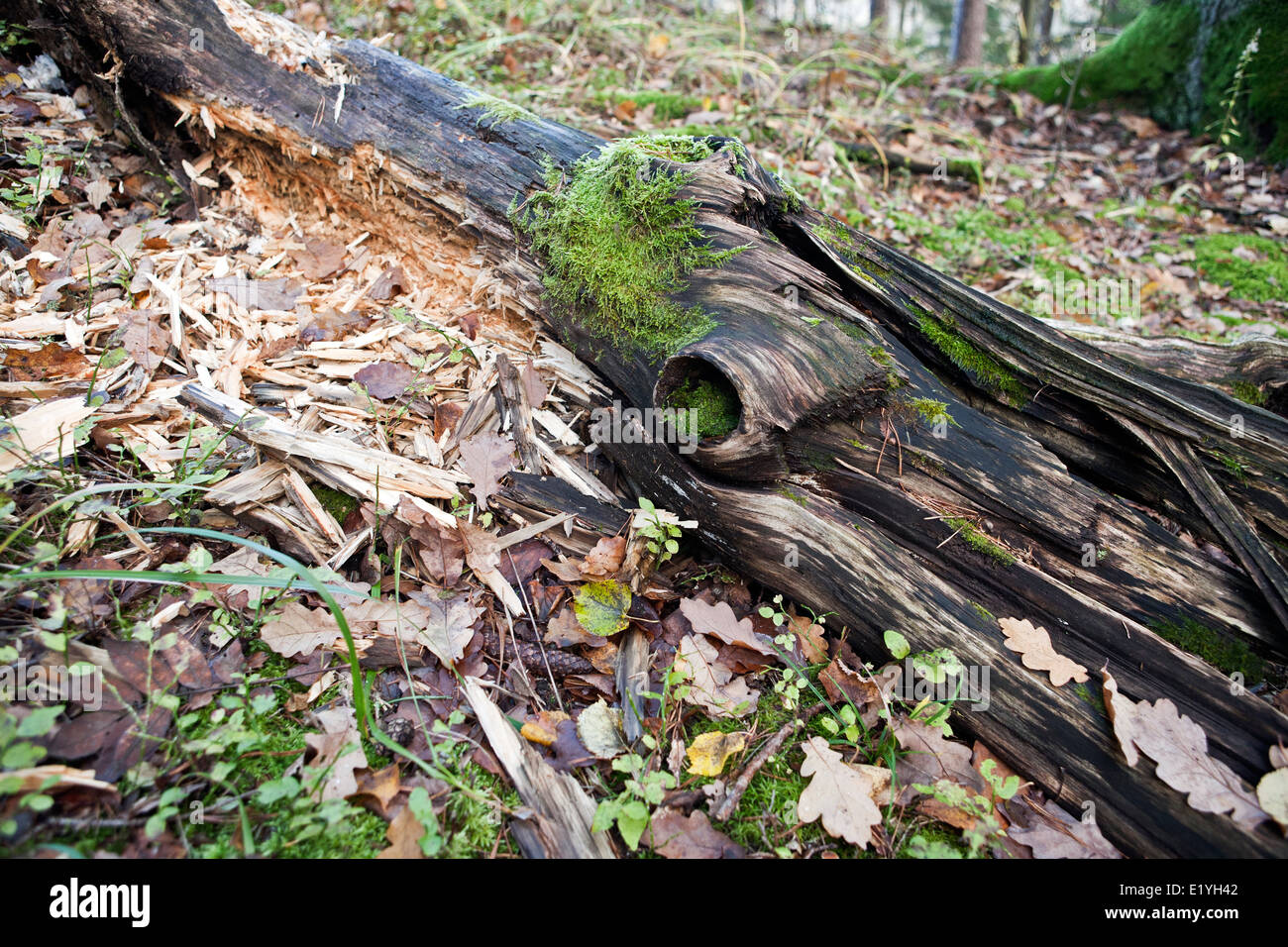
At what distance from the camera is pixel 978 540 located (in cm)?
251

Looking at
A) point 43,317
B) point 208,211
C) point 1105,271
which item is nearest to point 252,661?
point 43,317

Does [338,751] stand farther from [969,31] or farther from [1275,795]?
[969,31]

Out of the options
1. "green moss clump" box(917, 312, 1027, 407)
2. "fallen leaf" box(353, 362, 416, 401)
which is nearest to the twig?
"green moss clump" box(917, 312, 1027, 407)

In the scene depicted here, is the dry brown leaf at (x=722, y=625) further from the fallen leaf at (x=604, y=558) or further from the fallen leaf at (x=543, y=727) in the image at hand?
the fallen leaf at (x=543, y=727)

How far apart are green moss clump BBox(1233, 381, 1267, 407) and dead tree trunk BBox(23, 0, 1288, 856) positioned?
12 cm

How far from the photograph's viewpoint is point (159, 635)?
2.19 meters

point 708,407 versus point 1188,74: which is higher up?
point 1188,74

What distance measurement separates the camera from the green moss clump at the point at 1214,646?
2.36 metres

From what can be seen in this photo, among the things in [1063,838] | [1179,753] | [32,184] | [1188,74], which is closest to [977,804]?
[1063,838]

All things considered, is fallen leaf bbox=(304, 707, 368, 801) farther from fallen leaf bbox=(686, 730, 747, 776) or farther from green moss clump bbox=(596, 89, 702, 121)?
green moss clump bbox=(596, 89, 702, 121)

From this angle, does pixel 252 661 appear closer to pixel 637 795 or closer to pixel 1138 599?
pixel 637 795

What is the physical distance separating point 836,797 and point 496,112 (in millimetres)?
3486

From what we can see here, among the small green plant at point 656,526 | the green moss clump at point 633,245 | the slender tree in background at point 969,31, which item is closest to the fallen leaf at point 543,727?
the small green plant at point 656,526

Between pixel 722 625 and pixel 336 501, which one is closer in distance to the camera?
pixel 722 625
